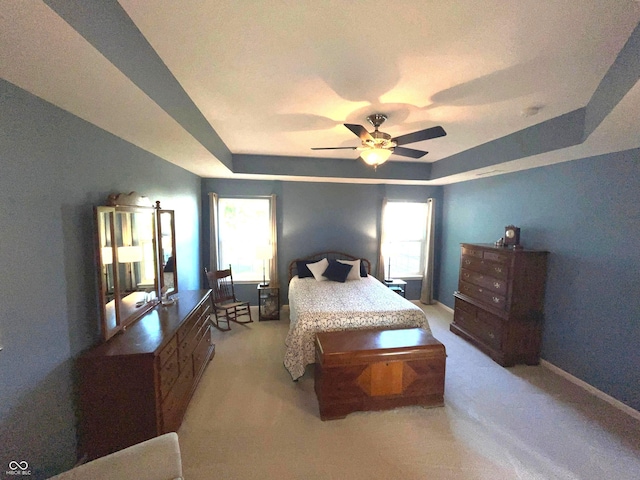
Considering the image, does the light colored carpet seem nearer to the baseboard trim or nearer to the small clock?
the baseboard trim

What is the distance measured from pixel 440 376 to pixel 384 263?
2.62m

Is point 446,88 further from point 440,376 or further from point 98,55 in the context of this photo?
point 440,376

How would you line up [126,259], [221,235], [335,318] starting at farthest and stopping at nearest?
[221,235] < [335,318] < [126,259]

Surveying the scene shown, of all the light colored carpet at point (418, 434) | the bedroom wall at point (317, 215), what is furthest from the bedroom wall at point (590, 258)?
the bedroom wall at point (317, 215)

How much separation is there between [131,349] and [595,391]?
416 centimetres

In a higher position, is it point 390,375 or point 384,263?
point 384,263

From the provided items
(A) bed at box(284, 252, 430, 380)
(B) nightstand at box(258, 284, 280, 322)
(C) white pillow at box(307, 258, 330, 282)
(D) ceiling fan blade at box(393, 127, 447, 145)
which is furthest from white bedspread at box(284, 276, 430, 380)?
(D) ceiling fan blade at box(393, 127, 447, 145)

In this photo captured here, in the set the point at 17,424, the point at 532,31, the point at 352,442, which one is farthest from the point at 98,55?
the point at 352,442

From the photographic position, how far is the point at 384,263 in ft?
15.8

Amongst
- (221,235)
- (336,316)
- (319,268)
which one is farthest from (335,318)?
(221,235)

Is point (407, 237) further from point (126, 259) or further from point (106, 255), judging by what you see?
point (106, 255)

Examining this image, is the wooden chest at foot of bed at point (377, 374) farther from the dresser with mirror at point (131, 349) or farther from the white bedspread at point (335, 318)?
the dresser with mirror at point (131, 349)

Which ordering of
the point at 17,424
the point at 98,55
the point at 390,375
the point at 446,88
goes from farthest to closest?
the point at 390,375 → the point at 446,88 → the point at 17,424 → the point at 98,55

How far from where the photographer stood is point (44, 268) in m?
1.41
